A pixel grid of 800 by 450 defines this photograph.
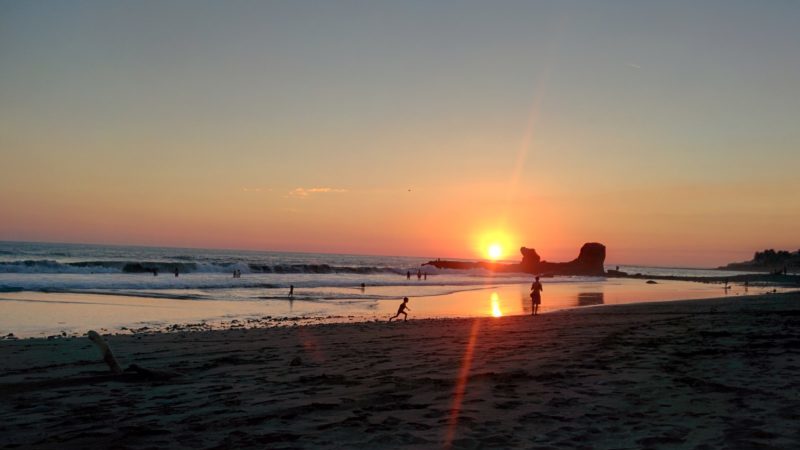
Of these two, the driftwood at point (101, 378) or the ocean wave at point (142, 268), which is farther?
the ocean wave at point (142, 268)

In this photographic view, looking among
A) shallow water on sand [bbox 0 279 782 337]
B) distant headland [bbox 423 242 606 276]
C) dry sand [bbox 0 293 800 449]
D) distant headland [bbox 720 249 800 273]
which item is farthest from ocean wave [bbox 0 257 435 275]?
distant headland [bbox 720 249 800 273]

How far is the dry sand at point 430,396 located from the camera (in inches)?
206

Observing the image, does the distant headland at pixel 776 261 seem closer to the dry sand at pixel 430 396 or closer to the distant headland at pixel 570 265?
the distant headland at pixel 570 265

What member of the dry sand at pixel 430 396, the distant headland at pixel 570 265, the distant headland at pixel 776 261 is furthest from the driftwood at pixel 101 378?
the distant headland at pixel 776 261

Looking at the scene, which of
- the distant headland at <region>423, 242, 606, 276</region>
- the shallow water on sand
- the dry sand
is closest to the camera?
the dry sand

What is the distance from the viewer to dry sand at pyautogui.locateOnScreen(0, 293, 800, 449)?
522cm

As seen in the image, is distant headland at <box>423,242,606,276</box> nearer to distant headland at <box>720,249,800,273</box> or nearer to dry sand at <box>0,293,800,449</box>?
distant headland at <box>720,249,800,273</box>

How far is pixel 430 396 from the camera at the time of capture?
6836mm

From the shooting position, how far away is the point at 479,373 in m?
8.27

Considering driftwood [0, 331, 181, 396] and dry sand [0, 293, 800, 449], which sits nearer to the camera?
dry sand [0, 293, 800, 449]

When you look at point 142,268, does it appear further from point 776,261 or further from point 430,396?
point 776,261

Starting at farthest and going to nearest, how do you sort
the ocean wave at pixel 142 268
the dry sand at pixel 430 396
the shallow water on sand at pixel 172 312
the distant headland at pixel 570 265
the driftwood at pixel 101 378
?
the distant headland at pixel 570 265 < the ocean wave at pixel 142 268 < the shallow water on sand at pixel 172 312 < the driftwood at pixel 101 378 < the dry sand at pixel 430 396

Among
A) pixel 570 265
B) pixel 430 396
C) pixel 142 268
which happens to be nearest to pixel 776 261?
pixel 570 265

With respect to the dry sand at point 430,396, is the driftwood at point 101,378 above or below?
below
